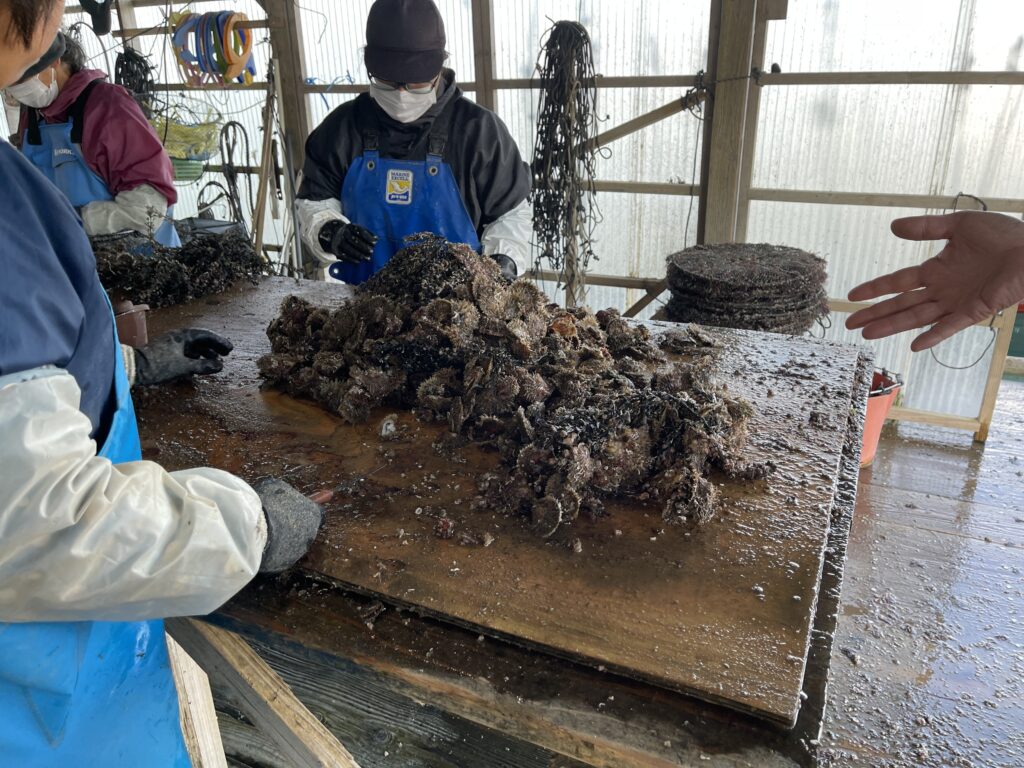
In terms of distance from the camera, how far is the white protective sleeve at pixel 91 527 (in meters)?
0.92

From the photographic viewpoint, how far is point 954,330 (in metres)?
2.00

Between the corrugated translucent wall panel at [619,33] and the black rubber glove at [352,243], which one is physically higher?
the corrugated translucent wall panel at [619,33]

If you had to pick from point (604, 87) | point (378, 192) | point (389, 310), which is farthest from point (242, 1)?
point (389, 310)

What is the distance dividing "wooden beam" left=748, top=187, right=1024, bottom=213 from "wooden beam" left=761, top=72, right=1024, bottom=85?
0.71 meters

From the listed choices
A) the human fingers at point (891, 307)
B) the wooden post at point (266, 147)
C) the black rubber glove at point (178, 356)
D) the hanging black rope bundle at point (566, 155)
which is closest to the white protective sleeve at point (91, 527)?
the black rubber glove at point (178, 356)

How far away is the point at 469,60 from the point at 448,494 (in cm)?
518

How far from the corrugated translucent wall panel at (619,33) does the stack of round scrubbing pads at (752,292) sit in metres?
2.10

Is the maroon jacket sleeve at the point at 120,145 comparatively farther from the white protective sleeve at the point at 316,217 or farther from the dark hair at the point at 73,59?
the white protective sleeve at the point at 316,217

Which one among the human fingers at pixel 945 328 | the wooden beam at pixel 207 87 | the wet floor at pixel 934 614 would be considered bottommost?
the wet floor at pixel 934 614

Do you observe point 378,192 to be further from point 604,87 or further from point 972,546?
point 972,546

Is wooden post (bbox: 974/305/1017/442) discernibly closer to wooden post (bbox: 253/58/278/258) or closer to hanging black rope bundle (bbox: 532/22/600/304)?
hanging black rope bundle (bbox: 532/22/600/304)

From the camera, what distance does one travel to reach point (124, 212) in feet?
12.7

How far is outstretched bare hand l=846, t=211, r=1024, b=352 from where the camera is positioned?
1894 mm

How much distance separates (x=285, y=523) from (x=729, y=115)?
4589 mm
